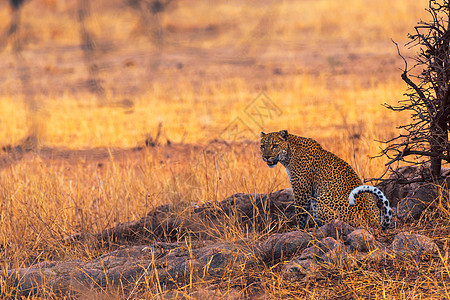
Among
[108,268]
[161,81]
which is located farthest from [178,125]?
[108,268]

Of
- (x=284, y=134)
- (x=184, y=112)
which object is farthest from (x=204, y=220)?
(x=184, y=112)

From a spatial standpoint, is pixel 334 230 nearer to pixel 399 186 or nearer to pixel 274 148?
pixel 274 148

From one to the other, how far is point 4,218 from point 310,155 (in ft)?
9.79

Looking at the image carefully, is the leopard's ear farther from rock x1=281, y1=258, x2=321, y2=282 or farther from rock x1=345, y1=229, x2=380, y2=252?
rock x1=281, y1=258, x2=321, y2=282

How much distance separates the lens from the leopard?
5.52 meters

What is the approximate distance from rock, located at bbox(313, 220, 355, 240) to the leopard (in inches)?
10.9

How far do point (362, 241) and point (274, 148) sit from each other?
53.9 inches

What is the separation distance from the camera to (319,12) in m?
32.4

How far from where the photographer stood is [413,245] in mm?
4824

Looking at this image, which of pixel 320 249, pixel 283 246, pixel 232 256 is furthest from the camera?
pixel 283 246

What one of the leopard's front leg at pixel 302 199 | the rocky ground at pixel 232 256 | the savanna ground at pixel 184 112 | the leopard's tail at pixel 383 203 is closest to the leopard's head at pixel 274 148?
the leopard's front leg at pixel 302 199

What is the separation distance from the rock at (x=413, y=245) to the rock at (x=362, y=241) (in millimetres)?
139

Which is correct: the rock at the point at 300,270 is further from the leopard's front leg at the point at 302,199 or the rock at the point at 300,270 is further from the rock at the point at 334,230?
the leopard's front leg at the point at 302,199

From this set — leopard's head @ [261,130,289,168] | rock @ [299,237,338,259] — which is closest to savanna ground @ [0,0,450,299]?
rock @ [299,237,338,259]
